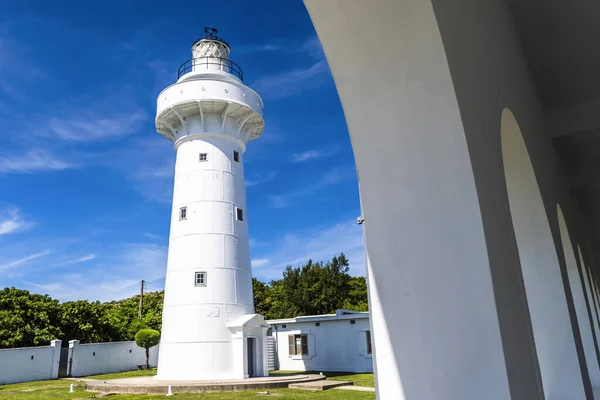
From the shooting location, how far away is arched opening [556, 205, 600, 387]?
13.7 feet

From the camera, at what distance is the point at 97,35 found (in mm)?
7766

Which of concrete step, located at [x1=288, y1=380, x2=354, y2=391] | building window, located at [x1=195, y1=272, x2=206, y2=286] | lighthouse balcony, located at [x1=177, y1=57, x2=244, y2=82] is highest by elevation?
lighthouse balcony, located at [x1=177, y1=57, x2=244, y2=82]

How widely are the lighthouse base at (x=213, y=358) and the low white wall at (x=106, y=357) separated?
598 cm

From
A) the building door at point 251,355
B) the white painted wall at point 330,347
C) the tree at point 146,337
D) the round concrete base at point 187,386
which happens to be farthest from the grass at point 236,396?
the tree at point 146,337

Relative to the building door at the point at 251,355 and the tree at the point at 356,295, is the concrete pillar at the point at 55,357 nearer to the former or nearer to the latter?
the building door at the point at 251,355

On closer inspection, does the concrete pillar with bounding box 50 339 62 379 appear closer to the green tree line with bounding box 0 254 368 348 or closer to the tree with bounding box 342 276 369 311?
the green tree line with bounding box 0 254 368 348

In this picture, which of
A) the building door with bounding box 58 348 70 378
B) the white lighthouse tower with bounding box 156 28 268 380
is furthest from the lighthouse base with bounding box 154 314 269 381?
the building door with bounding box 58 348 70 378

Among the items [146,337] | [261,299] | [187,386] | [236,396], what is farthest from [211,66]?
[261,299]

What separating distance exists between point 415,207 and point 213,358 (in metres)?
11.5

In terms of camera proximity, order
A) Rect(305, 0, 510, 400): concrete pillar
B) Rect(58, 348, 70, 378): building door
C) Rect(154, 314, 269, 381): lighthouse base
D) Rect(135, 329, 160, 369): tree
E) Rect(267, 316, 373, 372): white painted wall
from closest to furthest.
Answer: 1. Rect(305, 0, 510, 400): concrete pillar
2. Rect(154, 314, 269, 381): lighthouse base
3. Rect(267, 316, 373, 372): white painted wall
4. Rect(58, 348, 70, 378): building door
5. Rect(135, 329, 160, 369): tree

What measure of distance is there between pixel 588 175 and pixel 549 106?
94.2 inches

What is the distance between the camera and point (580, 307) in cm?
450

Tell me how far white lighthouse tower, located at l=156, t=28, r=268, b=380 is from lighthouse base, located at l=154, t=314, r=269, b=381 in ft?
0.08

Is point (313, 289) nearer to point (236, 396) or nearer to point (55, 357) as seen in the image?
point (55, 357)
